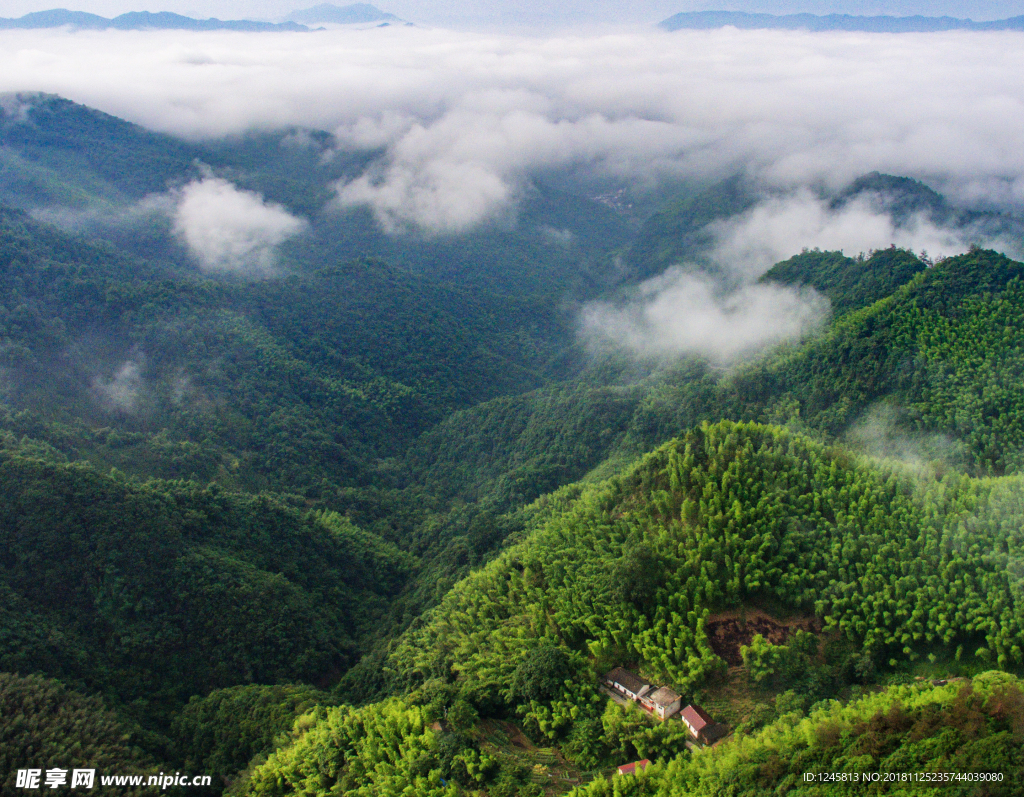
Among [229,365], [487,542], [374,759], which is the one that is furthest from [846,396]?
[229,365]

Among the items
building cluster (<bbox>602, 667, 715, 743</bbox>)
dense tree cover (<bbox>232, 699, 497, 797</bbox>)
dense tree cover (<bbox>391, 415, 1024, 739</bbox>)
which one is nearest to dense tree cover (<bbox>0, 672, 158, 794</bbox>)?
dense tree cover (<bbox>232, 699, 497, 797</bbox>)

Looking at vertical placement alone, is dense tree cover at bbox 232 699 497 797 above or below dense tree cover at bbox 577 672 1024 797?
below

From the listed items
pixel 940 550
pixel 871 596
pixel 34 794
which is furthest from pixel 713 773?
pixel 34 794

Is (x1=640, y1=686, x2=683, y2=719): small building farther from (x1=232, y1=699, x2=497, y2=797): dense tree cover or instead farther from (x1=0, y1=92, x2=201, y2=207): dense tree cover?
(x1=0, y1=92, x2=201, y2=207): dense tree cover

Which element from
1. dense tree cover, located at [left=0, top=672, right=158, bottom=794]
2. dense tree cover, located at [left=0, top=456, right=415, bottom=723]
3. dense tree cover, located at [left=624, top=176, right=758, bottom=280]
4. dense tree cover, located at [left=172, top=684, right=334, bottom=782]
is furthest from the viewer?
dense tree cover, located at [left=624, top=176, right=758, bottom=280]

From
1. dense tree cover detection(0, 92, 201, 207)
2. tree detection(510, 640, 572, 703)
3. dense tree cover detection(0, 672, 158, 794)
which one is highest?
dense tree cover detection(0, 92, 201, 207)

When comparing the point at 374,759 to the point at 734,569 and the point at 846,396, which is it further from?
the point at 846,396
